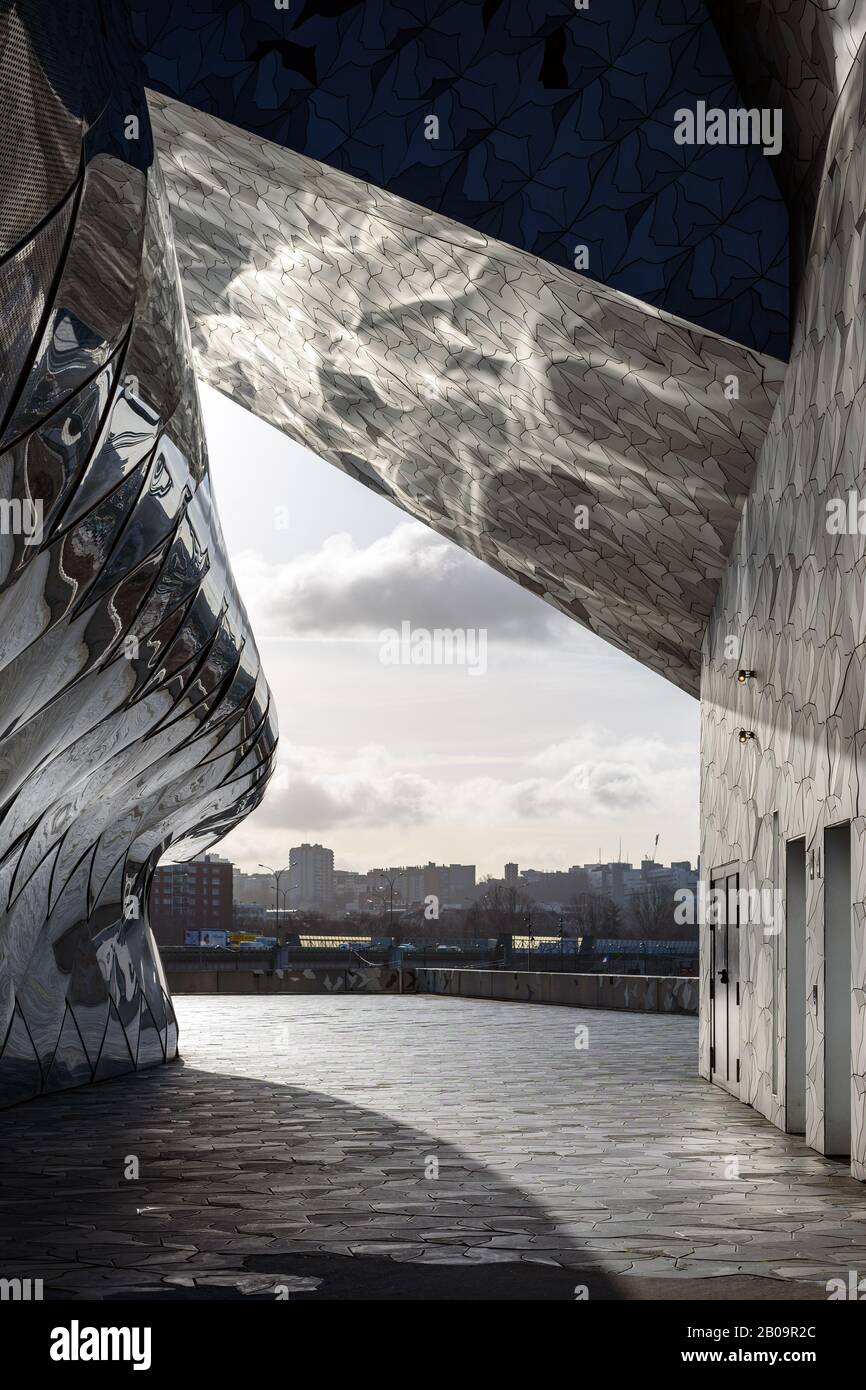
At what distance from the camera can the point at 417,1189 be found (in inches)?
388

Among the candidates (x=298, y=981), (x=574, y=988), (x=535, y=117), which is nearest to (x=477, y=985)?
(x=574, y=988)

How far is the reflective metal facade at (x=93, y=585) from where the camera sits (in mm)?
6930

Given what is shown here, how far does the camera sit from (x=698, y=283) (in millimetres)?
12891

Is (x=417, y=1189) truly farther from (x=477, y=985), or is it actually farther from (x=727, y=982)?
(x=477, y=985)

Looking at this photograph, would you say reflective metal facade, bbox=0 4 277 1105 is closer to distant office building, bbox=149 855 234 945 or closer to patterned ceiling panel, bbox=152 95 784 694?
patterned ceiling panel, bbox=152 95 784 694

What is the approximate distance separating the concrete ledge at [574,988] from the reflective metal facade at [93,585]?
13.3 meters

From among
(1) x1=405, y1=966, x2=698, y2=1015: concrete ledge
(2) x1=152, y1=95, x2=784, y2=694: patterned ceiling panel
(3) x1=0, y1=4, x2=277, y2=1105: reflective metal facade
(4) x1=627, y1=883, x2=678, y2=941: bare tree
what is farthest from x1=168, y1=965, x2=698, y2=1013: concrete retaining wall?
(4) x1=627, y1=883, x2=678, y2=941: bare tree

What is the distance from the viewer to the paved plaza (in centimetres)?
719

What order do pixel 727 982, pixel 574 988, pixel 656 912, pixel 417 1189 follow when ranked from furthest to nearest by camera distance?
pixel 656 912 < pixel 574 988 < pixel 727 982 < pixel 417 1189

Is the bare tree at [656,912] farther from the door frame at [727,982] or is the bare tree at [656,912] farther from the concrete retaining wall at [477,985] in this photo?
the door frame at [727,982]

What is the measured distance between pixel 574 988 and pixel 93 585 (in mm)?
26544
